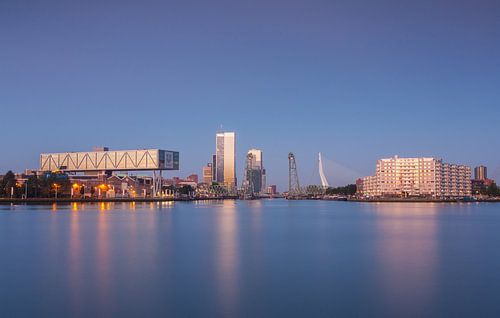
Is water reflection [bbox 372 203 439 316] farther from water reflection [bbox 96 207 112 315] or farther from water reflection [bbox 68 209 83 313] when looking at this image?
water reflection [bbox 68 209 83 313]

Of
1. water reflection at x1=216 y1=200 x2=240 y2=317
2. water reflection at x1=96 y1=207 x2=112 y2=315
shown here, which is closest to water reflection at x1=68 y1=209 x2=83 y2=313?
water reflection at x1=96 y1=207 x2=112 y2=315

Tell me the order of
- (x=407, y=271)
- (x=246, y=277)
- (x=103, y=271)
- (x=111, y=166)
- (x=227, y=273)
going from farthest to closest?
(x=111, y=166) → (x=407, y=271) → (x=103, y=271) → (x=227, y=273) → (x=246, y=277)

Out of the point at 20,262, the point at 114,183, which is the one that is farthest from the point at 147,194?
the point at 20,262

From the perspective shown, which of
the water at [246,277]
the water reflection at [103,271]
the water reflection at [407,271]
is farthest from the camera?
the water reflection at [103,271]

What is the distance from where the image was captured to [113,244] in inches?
1163

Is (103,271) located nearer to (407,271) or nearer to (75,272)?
(75,272)

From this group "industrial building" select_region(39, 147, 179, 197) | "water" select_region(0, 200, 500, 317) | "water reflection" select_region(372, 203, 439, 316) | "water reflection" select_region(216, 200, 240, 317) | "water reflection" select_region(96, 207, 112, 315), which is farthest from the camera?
"industrial building" select_region(39, 147, 179, 197)

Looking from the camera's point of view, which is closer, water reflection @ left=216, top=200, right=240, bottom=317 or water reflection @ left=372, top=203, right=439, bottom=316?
water reflection @ left=216, top=200, right=240, bottom=317

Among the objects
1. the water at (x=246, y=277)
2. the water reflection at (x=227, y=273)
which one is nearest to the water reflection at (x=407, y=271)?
the water at (x=246, y=277)

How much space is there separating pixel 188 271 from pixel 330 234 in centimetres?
1981

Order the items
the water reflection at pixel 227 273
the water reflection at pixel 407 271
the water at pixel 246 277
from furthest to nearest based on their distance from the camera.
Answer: the water reflection at pixel 407 271, the water reflection at pixel 227 273, the water at pixel 246 277

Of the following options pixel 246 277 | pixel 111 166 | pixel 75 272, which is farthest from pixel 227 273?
pixel 111 166

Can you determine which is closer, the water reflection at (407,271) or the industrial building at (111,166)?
the water reflection at (407,271)

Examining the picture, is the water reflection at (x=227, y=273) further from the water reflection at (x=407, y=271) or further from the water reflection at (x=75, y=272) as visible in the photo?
the water reflection at (x=407, y=271)
